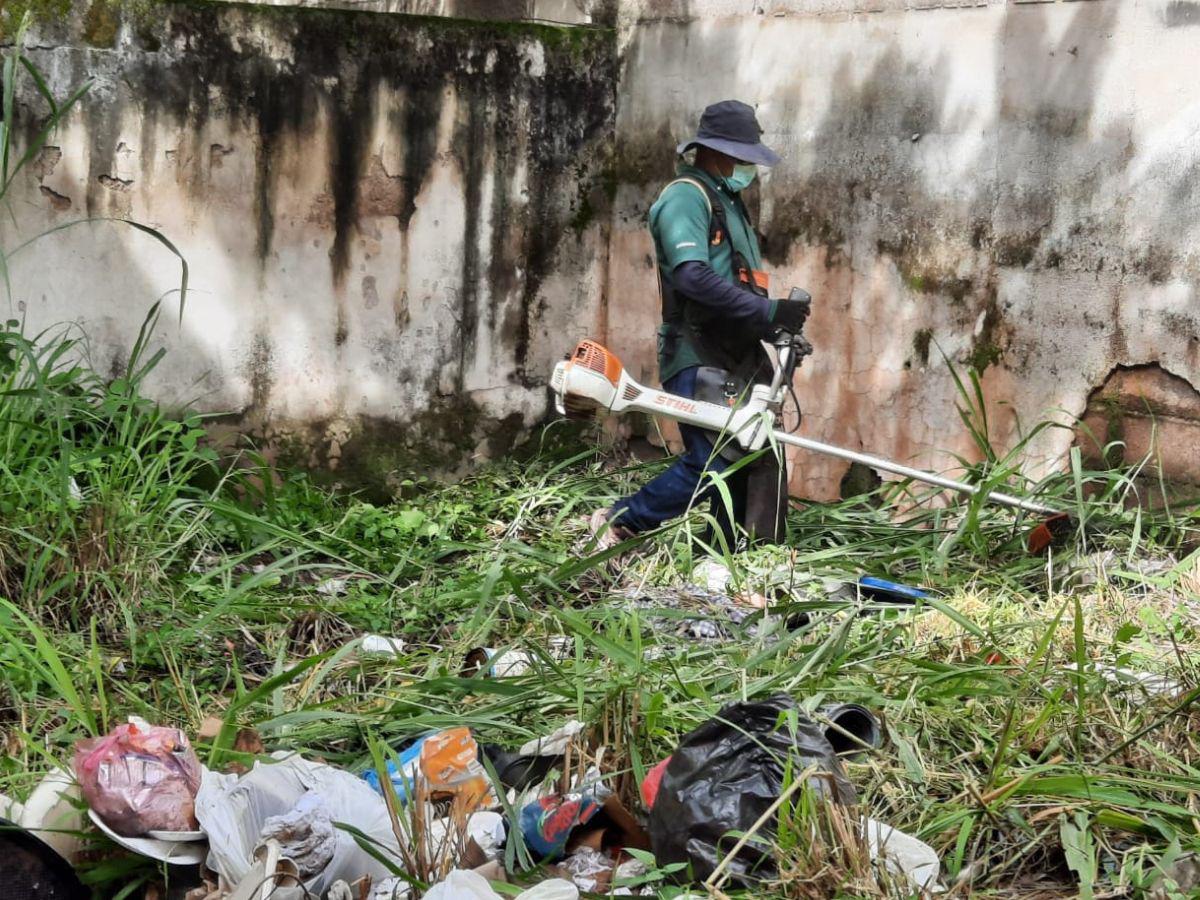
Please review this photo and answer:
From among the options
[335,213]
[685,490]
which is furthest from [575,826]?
[335,213]

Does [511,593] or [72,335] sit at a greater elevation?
[72,335]

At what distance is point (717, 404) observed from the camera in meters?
4.73

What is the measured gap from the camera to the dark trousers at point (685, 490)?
4.72 metres

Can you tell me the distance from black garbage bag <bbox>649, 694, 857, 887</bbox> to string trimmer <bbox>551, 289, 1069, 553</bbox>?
2.11 m

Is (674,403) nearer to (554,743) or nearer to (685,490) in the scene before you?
(685,490)

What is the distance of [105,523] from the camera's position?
3.74 meters

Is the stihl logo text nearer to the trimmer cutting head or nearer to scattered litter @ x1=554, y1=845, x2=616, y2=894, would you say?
the trimmer cutting head

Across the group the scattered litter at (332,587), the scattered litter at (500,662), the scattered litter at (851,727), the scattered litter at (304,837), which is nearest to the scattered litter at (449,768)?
the scattered litter at (304,837)

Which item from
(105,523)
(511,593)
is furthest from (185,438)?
(511,593)

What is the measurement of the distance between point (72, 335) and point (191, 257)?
0.53 meters

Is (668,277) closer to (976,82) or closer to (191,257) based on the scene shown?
(976,82)

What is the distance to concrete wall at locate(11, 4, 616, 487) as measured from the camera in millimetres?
4953

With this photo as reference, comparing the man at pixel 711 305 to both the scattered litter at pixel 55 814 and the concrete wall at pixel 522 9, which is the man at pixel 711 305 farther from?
the scattered litter at pixel 55 814

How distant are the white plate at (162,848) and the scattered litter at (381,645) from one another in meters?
1.06
